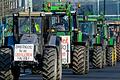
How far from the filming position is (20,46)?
19.4 meters

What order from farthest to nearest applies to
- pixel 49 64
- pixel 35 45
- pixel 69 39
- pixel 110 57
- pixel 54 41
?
pixel 110 57
pixel 69 39
pixel 54 41
pixel 35 45
pixel 49 64

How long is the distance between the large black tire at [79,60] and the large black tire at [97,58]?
4.81 m

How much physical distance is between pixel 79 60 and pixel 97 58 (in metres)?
5.32

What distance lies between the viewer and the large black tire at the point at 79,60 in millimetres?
24231

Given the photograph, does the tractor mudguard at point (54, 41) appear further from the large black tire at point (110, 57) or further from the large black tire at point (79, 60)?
the large black tire at point (110, 57)

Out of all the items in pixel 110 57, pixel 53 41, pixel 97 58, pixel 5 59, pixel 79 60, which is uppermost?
pixel 53 41

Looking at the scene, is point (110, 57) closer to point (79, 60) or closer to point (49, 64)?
point (79, 60)

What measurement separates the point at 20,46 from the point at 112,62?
14.4m

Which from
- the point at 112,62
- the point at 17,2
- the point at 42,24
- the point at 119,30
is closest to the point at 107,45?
the point at 112,62

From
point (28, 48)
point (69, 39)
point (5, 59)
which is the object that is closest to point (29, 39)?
point (28, 48)

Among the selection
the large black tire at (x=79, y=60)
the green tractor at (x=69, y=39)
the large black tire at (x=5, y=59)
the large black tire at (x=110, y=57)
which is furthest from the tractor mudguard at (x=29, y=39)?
the large black tire at (x=110, y=57)

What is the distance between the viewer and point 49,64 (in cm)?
1917

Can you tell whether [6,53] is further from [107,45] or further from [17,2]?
[17,2]

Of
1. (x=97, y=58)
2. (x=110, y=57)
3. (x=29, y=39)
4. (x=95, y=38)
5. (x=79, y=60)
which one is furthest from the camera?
(x=110, y=57)
